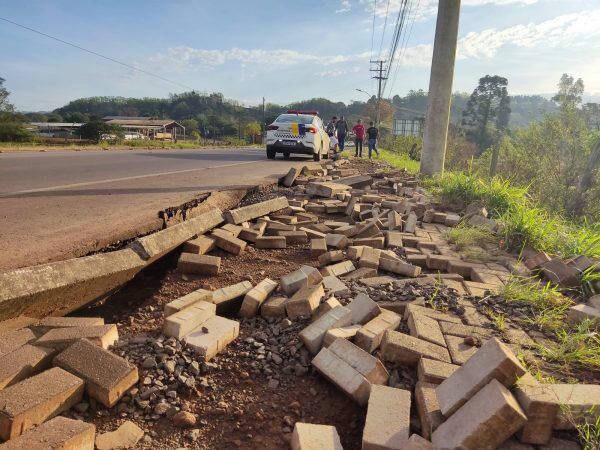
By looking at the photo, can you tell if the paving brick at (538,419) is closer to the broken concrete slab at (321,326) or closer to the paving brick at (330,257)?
the broken concrete slab at (321,326)

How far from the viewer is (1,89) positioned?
1481 inches

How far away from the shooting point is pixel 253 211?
4.76 meters

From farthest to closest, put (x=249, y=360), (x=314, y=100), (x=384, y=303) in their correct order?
(x=314, y=100), (x=384, y=303), (x=249, y=360)

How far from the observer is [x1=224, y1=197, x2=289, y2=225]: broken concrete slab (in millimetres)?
4414

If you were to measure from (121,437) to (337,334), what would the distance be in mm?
1109

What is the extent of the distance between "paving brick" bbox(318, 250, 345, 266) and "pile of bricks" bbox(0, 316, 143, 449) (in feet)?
6.06

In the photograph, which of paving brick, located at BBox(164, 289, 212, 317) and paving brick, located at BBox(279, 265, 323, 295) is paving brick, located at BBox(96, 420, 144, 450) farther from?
paving brick, located at BBox(279, 265, 323, 295)

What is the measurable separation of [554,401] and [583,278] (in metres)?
1.91

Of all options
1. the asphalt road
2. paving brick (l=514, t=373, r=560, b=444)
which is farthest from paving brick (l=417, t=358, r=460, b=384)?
the asphalt road

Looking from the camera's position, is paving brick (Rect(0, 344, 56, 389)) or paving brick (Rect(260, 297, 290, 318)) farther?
paving brick (Rect(260, 297, 290, 318))

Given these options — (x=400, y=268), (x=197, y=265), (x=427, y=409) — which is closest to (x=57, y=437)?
(x=427, y=409)

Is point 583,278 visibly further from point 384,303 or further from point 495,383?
point 495,383

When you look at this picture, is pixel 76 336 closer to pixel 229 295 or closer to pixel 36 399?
pixel 36 399

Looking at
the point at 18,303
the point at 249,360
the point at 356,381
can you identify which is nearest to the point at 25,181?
the point at 18,303
